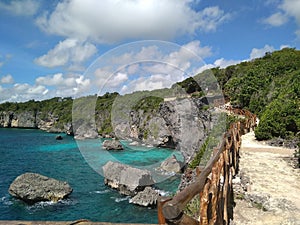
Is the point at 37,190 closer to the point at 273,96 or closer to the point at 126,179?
the point at 126,179

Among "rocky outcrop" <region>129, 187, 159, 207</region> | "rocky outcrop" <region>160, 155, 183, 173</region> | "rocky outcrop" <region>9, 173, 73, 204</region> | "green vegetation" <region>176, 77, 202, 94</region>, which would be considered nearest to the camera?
"rocky outcrop" <region>129, 187, 159, 207</region>

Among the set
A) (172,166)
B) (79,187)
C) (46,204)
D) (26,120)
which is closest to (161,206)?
(46,204)

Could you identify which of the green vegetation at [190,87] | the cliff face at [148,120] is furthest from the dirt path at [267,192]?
the green vegetation at [190,87]

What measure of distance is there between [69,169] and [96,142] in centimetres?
1530

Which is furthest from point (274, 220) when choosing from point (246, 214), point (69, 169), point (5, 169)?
point (5, 169)

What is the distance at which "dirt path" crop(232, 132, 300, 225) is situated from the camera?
530cm

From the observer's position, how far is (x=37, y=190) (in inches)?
710

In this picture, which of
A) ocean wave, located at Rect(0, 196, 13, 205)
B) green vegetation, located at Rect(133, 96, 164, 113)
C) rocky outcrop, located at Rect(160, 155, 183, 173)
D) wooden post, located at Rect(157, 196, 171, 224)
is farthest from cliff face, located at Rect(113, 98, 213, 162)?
wooden post, located at Rect(157, 196, 171, 224)

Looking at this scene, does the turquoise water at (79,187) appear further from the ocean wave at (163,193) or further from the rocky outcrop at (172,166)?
the rocky outcrop at (172,166)

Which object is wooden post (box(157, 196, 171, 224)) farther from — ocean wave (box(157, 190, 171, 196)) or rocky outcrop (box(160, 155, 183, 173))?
rocky outcrop (box(160, 155, 183, 173))

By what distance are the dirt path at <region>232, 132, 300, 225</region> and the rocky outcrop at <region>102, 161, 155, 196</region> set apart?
9.75m

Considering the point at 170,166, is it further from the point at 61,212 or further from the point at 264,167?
the point at 264,167

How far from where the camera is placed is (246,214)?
5484 mm

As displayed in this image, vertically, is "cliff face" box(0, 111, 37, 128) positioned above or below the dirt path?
above
